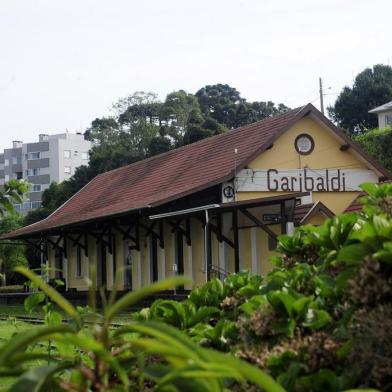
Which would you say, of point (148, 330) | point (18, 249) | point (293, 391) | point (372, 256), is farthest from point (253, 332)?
point (18, 249)

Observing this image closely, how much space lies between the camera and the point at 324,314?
2.34 meters

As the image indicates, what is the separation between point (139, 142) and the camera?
68125 mm

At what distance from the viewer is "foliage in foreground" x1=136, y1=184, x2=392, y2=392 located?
2.05 metres

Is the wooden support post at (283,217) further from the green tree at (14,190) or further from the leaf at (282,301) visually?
the leaf at (282,301)

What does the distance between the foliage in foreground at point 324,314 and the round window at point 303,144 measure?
74.5ft

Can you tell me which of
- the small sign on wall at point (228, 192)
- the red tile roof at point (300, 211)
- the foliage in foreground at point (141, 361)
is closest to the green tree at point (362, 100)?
the small sign on wall at point (228, 192)

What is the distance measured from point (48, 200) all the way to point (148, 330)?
56.7 meters

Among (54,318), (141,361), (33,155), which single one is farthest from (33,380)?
(33,155)

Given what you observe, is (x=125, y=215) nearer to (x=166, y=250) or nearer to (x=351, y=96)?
(x=166, y=250)

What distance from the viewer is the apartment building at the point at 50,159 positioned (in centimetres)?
10750

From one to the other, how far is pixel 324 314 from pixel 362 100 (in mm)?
73169

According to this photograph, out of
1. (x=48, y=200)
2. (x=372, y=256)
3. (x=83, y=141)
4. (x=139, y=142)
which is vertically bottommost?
(x=372, y=256)

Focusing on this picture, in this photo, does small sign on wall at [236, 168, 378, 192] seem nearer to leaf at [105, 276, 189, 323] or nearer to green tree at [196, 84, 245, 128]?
leaf at [105, 276, 189, 323]

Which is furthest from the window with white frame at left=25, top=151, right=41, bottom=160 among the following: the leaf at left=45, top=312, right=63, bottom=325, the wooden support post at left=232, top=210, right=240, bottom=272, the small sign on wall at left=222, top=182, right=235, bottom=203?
the leaf at left=45, top=312, right=63, bottom=325
